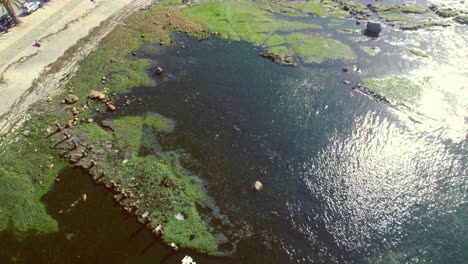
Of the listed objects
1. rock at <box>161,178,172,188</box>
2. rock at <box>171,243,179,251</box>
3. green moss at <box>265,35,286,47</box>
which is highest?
green moss at <box>265,35,286,47</box>

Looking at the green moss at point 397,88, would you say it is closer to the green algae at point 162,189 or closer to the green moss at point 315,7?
the green moss at point 315,7

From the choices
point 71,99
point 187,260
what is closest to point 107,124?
point 71,99

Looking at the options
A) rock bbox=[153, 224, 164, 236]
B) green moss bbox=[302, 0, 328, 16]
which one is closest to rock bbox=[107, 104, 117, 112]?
rock bbox=[153, 224, 164, 236]

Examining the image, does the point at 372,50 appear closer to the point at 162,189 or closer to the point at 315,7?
the point at 315,7

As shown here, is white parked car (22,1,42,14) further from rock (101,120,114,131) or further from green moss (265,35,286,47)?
green moss (265,35,286,47)

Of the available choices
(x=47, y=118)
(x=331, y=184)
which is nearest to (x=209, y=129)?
(x=331, y=184)
